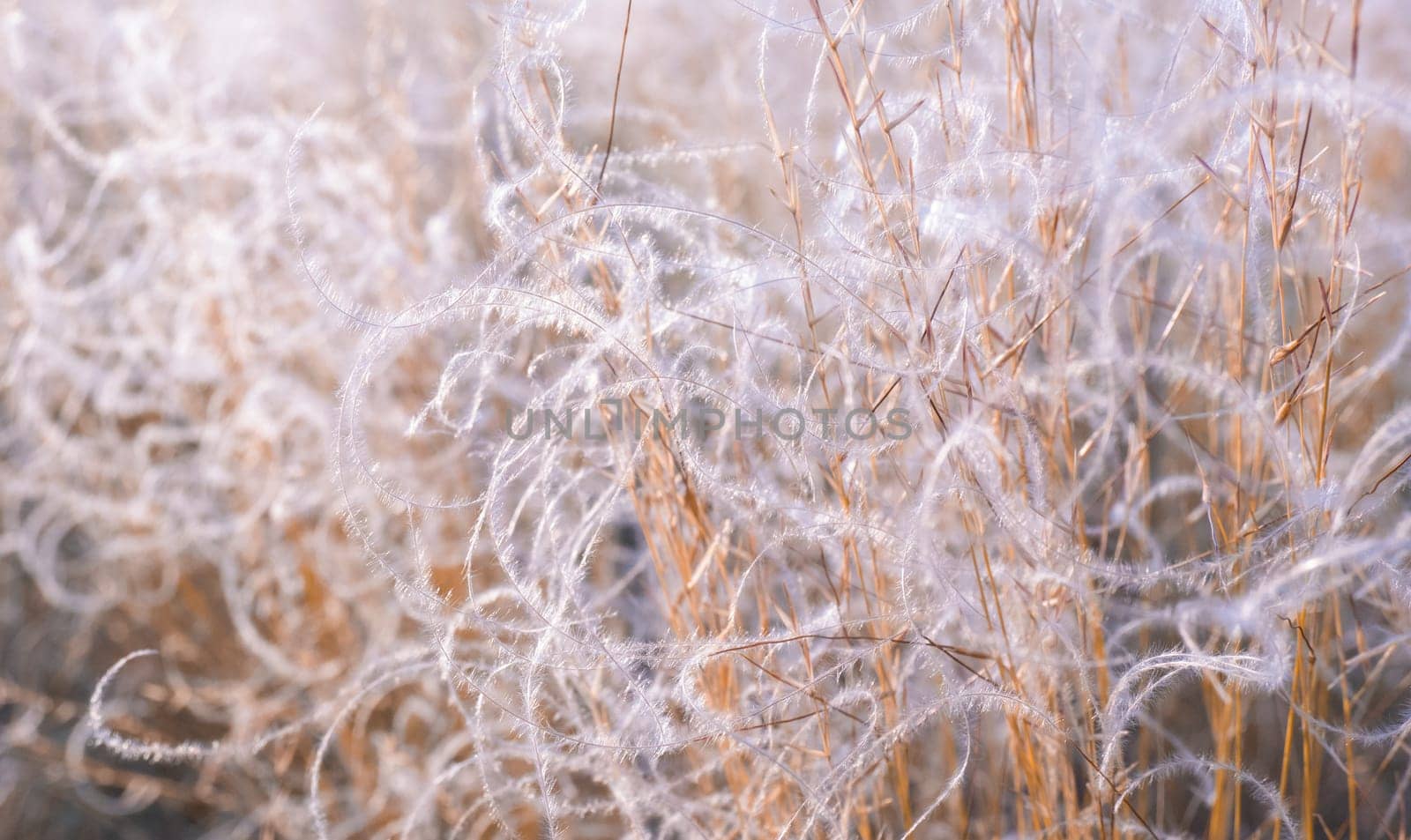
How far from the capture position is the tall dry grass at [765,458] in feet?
2.06

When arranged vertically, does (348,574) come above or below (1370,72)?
below

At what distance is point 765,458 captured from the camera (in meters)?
0.96

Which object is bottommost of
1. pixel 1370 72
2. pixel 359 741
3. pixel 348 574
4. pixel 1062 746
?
pixel 359 741

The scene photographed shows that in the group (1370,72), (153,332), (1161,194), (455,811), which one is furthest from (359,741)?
(1370,72)

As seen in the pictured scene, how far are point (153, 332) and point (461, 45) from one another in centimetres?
64

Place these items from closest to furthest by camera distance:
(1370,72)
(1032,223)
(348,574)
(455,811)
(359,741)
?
(1032,223), (455,811), (359,741), (348,574), (1370,72)

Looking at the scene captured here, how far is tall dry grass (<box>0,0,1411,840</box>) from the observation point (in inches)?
24.7

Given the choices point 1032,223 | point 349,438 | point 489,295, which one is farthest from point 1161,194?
point 349,438

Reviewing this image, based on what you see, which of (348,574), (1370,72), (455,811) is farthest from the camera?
(1370,72)

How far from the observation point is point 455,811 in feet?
3.63

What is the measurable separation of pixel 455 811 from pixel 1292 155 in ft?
3.37

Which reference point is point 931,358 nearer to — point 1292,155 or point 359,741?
point 1292,155

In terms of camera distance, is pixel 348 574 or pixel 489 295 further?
pixel 348 574

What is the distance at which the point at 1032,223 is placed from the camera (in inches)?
24.5
